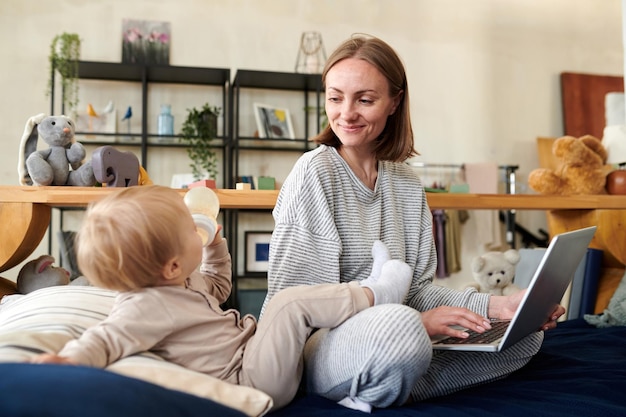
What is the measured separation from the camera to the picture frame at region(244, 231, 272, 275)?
457cm

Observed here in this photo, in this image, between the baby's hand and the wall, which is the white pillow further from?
the wall

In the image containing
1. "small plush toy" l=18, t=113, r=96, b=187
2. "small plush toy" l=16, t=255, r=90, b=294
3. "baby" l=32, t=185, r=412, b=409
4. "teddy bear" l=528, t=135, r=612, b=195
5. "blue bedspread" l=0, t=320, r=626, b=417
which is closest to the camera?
"blue bedspread" l=0, t=320, r=626, b=417

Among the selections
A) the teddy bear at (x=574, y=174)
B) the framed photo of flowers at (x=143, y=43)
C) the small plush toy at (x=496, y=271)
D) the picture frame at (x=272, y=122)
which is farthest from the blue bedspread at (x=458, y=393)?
the framed photo of flowers at (x=143, y=43)

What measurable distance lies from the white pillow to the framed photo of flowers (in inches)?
137

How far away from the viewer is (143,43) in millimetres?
4488

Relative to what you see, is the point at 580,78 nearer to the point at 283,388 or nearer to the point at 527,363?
the point at 527,363

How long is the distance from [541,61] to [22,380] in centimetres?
520

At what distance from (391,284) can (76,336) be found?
0.58 meters

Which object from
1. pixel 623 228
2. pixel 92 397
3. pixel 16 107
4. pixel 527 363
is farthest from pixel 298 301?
pixel 16 107

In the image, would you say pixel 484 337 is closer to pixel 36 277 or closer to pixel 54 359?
pixel 54 359

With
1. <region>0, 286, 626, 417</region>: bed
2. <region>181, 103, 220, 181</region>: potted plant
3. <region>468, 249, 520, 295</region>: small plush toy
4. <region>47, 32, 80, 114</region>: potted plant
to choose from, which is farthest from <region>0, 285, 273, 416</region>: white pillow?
<region>47, 32, 80, 114</region>: potted plant

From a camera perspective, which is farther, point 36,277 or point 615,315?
point 615,315

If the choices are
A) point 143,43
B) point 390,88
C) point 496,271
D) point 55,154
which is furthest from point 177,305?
point 143,43

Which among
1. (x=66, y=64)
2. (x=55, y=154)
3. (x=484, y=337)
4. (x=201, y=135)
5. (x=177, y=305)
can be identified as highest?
(x=66, y=64)
